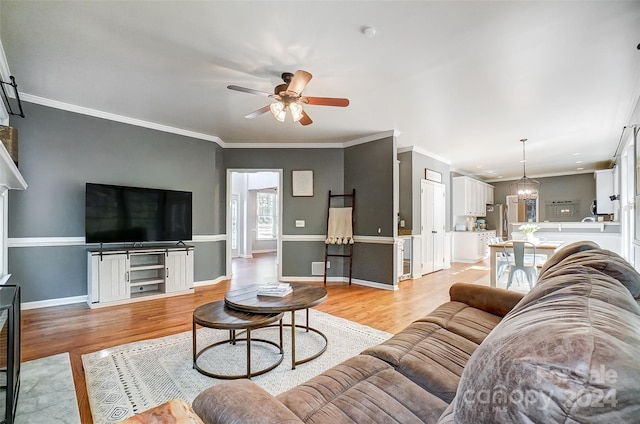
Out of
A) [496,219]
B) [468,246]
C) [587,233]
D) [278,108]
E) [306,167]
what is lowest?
[468,246]

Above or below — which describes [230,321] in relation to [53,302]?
above

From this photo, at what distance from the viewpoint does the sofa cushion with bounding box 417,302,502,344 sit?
1.75 metres

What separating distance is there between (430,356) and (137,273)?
14.6ft

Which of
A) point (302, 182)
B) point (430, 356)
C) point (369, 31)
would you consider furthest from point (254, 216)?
point (430, 356)

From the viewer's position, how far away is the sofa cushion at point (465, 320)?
Answer: 5.76 ft

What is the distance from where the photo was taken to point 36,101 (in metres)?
3.73

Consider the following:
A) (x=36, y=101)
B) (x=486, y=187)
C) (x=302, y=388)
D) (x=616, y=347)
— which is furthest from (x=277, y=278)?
(x=486, y=187)

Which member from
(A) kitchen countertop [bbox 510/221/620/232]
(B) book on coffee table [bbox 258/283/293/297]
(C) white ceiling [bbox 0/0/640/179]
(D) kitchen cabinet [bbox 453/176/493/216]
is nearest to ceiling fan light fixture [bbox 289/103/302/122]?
(C) white ceiling [bbox 0/0/640/179]

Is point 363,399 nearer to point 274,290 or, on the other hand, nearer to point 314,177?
point 274,290

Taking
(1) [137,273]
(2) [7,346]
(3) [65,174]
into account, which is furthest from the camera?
(1) [137,273]

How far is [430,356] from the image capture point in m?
1.45

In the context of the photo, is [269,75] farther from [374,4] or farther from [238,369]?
[238,369]

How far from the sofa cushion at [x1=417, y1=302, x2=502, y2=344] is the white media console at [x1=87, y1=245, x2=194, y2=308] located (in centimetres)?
376

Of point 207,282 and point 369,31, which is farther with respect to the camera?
point 207,282
